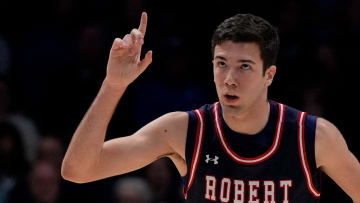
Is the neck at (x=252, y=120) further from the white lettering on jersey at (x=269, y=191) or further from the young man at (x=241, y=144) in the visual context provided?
the white lettering on jersey at (x=269, y=191)

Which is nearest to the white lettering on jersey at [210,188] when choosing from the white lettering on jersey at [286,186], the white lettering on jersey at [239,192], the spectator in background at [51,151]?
the white lettering on jersey at [239,192]

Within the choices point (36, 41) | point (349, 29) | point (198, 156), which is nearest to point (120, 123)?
point (36, 41)

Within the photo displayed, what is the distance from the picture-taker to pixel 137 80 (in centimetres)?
708

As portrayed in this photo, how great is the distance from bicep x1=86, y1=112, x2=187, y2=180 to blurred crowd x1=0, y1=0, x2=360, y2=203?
2.21 m

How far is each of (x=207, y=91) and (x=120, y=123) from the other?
0.92 meters

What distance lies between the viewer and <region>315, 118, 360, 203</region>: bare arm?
12.4 ft

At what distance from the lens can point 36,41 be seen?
24.3ft

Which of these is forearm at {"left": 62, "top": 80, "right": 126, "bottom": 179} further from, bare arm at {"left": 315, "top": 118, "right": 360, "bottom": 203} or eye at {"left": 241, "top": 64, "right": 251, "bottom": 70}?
bare arm at {"left": 315, "top": 118, "right": 360, "bottom": 203}

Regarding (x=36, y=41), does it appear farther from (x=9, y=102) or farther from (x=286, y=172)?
(x=286, y=172)

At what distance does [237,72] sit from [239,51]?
120mm

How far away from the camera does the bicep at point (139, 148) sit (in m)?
3.67

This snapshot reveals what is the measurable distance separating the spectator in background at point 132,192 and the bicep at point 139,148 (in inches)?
83.2

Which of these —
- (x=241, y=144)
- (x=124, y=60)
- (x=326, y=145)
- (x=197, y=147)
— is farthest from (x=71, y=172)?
(x=326, y=145)

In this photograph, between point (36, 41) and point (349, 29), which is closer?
point (349, 29)
